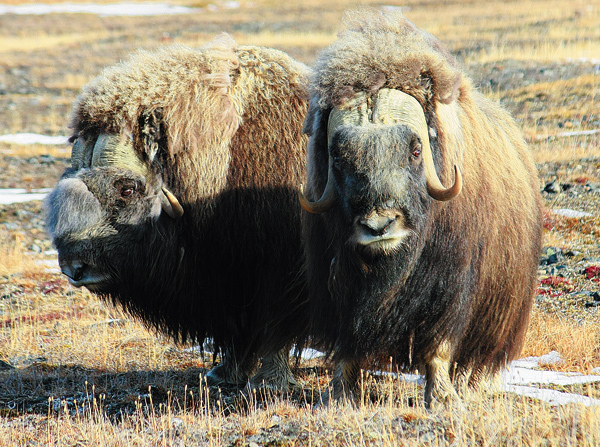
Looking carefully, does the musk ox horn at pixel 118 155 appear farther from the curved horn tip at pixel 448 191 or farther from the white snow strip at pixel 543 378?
the white snow strip at pixel 543 378

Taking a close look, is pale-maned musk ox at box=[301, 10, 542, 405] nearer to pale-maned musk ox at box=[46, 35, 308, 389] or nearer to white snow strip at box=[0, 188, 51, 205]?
pale-maned musk ox at box=[46, 35, 308, 389]

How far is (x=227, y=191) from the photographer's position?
442 centimetres

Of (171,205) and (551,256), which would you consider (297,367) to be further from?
(551,256)

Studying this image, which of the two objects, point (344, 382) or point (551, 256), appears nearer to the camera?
point (344, 382)

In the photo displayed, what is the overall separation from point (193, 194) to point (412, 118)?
5.10ft

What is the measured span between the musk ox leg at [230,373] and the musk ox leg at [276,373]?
0.14 m

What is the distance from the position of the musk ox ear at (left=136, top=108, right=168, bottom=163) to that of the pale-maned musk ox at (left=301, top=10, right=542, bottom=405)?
101 centimetres

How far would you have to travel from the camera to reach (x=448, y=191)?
3.33 metres

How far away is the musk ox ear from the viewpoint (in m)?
4.27

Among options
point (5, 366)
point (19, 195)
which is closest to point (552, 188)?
point (5, 366)

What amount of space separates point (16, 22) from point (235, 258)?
3703 cm

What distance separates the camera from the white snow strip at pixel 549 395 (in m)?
3.75

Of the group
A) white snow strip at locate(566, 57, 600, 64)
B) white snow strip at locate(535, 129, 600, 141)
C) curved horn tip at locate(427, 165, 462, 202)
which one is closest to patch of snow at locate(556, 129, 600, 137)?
white snow strip at locate(535, 129, 600, 141)

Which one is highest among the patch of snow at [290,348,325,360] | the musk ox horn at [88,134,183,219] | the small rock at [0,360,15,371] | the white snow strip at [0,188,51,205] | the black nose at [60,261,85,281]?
the musk ox horn at [88,134,183,219]
